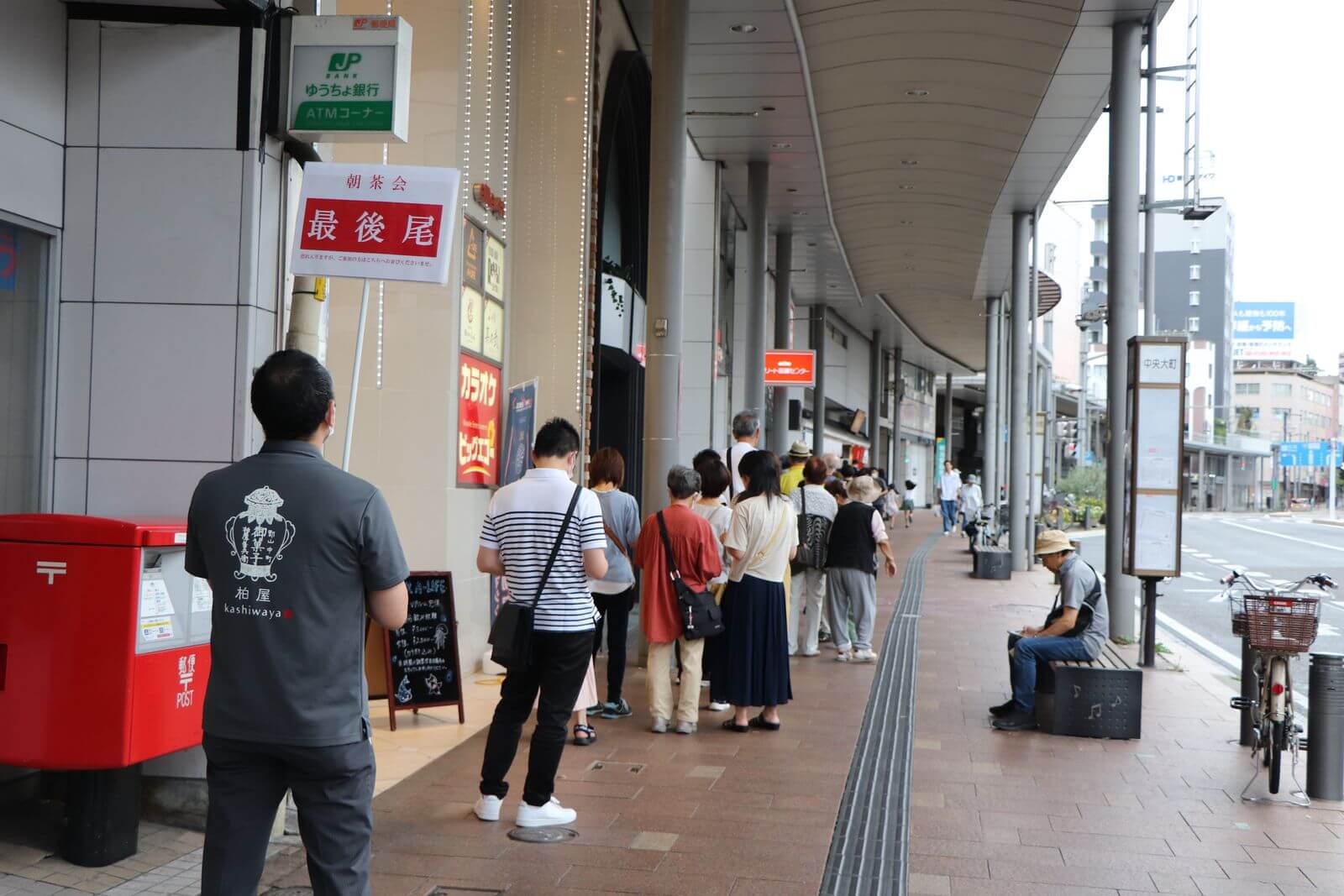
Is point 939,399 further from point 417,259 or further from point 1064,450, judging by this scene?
point 417,259

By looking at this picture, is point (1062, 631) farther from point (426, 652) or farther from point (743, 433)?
point (426, 652)

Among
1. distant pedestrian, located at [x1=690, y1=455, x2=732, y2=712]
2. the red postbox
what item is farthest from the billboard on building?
the red postbox

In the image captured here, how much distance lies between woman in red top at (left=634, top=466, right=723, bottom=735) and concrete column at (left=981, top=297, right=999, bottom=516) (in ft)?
64.7

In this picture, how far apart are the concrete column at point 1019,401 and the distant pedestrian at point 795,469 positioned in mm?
10408

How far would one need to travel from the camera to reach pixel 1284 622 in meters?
5.92

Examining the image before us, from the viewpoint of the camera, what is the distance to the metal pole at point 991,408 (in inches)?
1053

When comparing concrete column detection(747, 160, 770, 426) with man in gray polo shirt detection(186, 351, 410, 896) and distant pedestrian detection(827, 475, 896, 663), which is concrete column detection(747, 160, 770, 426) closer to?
distant pedestrian detection(827, 475, 896, 663)

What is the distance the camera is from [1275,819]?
5.49 m

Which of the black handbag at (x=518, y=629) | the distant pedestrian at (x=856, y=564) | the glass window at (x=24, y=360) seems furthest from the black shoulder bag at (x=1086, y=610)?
the glass window at (x=24, y=360)

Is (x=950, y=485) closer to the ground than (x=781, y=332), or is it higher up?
closer to the ground

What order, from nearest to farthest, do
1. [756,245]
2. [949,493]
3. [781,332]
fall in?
[756,245], [781,332], [949,493]

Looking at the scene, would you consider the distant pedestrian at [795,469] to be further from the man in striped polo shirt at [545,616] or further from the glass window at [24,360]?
the glass window at [24,360]

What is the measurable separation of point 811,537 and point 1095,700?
2.89 m

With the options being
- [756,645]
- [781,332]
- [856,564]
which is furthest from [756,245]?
[756,645]
